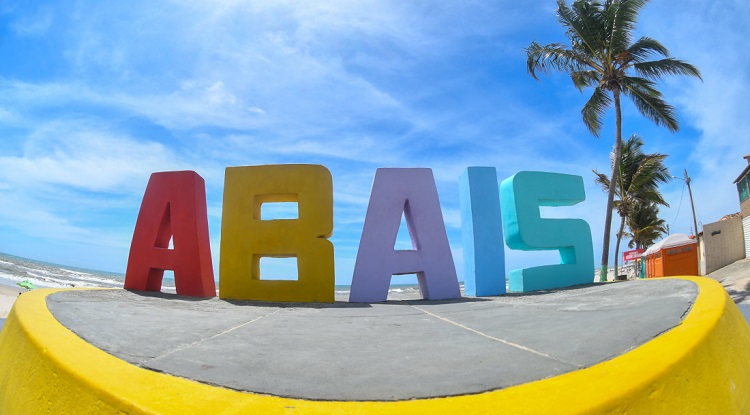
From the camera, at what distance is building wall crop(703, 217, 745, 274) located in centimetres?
2158

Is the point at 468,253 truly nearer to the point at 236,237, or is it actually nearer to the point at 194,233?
the point at 236,237

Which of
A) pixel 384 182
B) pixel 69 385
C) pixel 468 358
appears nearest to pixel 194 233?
pixel 384 182

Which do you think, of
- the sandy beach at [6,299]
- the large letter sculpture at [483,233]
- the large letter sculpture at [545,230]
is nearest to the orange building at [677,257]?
the large letter sculpture at [545,230]

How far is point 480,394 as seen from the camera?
1.82 meters

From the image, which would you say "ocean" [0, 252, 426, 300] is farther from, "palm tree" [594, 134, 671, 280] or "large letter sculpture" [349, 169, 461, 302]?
"palm tree" [594, 134, 671, 280]

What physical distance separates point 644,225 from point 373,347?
127 ft

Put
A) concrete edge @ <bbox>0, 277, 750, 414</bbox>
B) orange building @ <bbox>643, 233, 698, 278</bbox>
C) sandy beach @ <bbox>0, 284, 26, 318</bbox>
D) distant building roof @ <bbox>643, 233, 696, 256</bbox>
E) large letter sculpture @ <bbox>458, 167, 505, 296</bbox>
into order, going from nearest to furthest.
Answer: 1. concrete edge @ <bbox>0, 277, 750, 414</bbox>
2. large letter sculpture @ <bbox>458, 167, 505, 296</bbox>
3. sandy beach @ <bbox>0, 284, 26, 318</bbox>
4. orange building @ <bbox>643, 233, 698, 278</bbox>
5. distant building roof @ <bbox>643, 233, 696, 256</bbox>

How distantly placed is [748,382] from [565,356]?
1.15 meters

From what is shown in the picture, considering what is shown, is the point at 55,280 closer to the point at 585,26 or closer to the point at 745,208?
the point at 585,26

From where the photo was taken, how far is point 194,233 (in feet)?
24.7

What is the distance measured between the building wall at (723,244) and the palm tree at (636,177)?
140 inches

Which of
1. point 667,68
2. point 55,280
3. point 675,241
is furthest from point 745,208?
point 55,280

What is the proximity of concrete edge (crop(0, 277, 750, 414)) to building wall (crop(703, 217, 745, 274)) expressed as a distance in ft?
82.3

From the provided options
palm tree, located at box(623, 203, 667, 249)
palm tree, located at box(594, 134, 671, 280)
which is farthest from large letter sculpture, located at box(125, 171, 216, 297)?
palm tree, located at box(623, 203, 667, 249)
